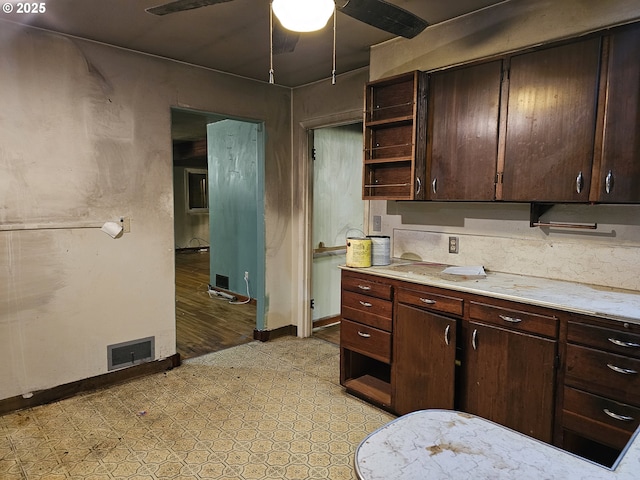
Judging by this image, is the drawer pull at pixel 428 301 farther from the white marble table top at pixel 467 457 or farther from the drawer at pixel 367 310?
the white marble table top at pixel 467 457

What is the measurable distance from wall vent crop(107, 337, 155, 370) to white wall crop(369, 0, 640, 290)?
6.73ft

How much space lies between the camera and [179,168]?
9523 mm

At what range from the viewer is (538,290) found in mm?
2080

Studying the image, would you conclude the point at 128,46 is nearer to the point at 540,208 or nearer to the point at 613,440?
the point at 540,208

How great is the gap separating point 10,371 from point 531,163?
11.0 ft

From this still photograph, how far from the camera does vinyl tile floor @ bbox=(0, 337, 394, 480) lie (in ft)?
6.82

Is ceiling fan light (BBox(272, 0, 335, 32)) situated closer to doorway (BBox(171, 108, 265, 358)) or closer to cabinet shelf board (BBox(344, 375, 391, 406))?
cabinet shelf board (BBox(344, 375, 391, 406))

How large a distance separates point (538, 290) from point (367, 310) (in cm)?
100

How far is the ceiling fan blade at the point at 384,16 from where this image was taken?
1.65 metres

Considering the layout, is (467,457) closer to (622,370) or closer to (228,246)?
(622,370)

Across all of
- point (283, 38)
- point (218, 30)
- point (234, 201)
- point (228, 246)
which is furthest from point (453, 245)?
point (228, 246)

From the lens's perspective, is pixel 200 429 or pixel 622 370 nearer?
pixel 622 370

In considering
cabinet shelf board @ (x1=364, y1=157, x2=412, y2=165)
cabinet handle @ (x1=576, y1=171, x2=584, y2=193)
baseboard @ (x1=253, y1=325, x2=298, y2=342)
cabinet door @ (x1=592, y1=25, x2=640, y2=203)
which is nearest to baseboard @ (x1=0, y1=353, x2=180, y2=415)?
baseboard @ (x1=253, y1=325, x2=298, y2=342)

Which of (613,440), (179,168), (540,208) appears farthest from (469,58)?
(179,168)
